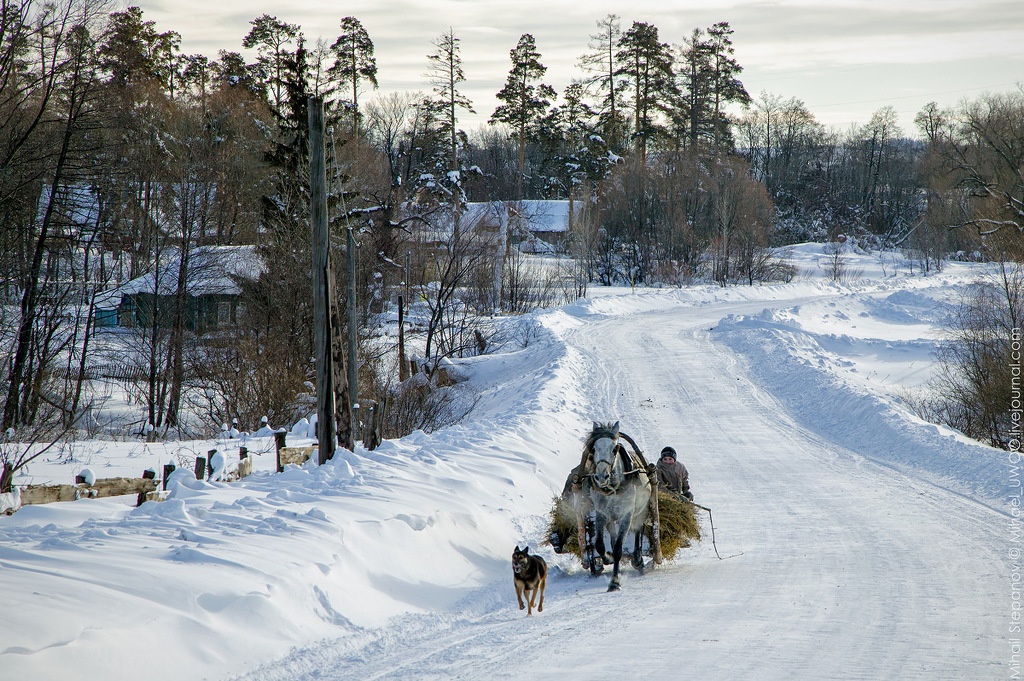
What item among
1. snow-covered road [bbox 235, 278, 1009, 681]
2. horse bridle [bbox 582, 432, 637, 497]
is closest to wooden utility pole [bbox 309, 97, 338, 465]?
snow-covered road [bbox 235, 278, 1009, 681]

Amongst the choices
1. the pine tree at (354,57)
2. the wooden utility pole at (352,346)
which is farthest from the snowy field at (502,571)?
the pine tree at (354,57)

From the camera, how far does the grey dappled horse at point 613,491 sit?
7961mm

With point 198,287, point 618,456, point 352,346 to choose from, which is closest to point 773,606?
point 618,456

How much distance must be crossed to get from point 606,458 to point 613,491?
382 mm

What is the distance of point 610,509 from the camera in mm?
8352

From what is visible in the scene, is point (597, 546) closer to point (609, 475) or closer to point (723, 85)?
point (609, 475)

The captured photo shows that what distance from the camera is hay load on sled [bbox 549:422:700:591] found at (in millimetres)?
8117

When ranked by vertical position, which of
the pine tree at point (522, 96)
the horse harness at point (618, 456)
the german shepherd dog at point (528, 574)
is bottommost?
the german shepherd dog at point (528, 574)

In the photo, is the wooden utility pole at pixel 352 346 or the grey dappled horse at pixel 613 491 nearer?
the grey dappled horse at pixel 613 491

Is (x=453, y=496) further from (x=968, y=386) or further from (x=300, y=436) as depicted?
(x=968, y=386)

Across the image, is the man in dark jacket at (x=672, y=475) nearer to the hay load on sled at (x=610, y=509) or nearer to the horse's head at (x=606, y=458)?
the hay load on sled at (x=610, y=509)

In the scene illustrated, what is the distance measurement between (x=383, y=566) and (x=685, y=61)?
71692 millimetres

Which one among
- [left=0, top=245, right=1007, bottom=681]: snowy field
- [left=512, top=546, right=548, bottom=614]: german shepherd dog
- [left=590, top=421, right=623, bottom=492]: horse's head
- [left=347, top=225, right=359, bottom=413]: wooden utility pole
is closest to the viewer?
[left=0, top=245, right=1007, bottom=681]: snowy field

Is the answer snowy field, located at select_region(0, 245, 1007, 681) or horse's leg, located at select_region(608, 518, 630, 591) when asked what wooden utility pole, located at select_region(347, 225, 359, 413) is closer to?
snowy field, located at select_region(0, 245, 1007, 681)
